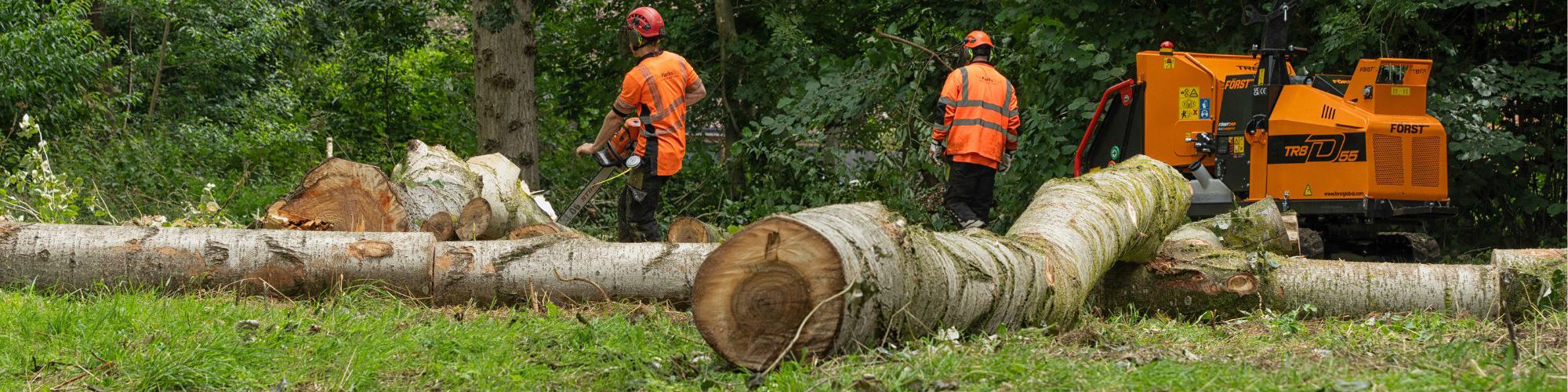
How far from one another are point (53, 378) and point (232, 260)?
1.67 m

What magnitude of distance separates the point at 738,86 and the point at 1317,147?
5809 millimetres

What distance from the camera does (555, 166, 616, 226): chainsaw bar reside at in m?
7.64

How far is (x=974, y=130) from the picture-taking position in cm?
802

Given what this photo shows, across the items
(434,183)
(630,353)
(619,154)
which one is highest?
(619,154)

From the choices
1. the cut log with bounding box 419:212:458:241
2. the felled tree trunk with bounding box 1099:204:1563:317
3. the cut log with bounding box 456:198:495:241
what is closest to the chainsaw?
the cut log with bounding box 456:198:495:241

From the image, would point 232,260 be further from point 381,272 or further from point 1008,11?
point 1008,11

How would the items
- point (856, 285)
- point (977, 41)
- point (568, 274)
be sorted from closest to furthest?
point (856, 285) < point (568, 274) < point (977, 41)

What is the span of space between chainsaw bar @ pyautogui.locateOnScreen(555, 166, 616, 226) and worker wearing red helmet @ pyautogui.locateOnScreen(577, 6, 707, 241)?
155mm

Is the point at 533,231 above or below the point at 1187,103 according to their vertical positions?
below

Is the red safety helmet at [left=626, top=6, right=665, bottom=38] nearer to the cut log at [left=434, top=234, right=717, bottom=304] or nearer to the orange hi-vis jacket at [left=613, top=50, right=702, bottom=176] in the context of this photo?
the orange hi-vis jacket at [left=613, top=50, right=702, bottom=176]

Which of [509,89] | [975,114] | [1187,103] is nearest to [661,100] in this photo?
[975,114]

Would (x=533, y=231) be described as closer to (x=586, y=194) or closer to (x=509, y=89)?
(x=586, y=194)

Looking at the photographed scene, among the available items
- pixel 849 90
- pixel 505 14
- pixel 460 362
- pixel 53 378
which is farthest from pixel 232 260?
pixel 849 90

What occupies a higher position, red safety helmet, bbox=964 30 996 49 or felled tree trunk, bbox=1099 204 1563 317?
red safety helmet, bbox=964 30 996 49
